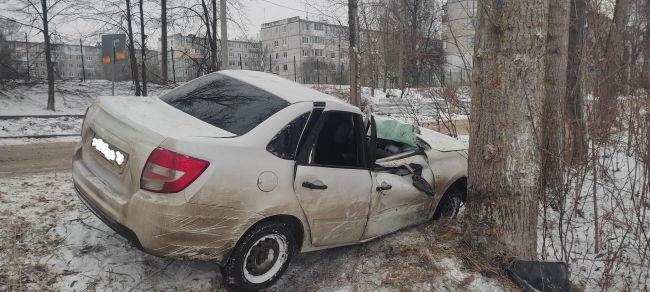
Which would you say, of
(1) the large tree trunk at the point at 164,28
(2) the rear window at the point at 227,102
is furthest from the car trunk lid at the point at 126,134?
(1) the large tree trunk at the point at 164,28

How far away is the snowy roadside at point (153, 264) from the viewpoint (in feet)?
9.85

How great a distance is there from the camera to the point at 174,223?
101 inches

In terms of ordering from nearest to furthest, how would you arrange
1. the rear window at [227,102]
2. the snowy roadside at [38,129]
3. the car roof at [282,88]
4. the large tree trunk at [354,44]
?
the rear window at [227,102]
the car roof at [282,88]
the snowy roadside at [38,129]
the large tree trunk at [354,44]

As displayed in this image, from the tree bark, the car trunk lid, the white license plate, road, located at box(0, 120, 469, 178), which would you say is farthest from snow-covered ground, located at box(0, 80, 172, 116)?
the tree bark

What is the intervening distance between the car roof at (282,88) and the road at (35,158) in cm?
413

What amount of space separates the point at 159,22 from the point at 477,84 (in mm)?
20012

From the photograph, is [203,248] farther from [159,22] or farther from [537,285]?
[159,22]

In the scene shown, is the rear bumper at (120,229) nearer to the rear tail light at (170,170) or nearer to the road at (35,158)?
the rear tail light at (170,170)

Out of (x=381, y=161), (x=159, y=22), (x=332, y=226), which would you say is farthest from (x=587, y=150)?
(x=159, y=22)

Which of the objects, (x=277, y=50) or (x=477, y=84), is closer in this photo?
(x=477, y=84)

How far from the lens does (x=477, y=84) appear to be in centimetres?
364

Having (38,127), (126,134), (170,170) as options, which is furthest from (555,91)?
(38,127)

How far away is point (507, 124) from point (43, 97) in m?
18.9

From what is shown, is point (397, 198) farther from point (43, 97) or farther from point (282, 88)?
point (43, 97)
